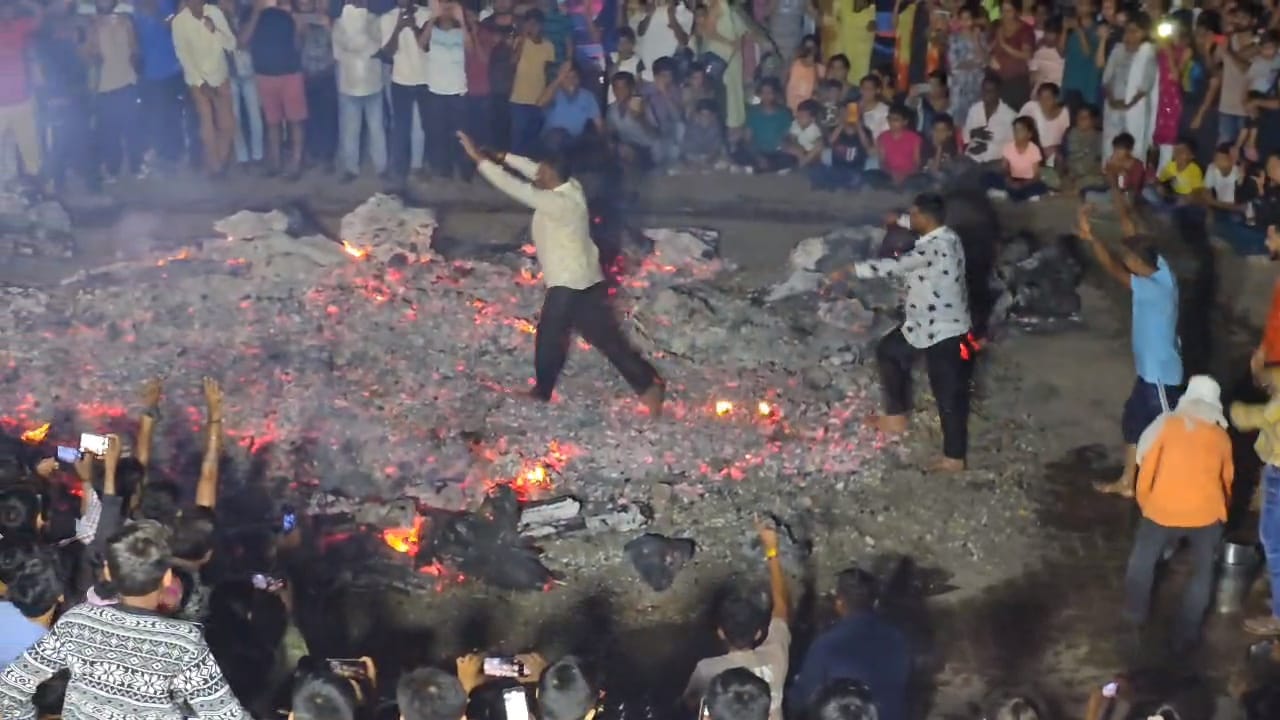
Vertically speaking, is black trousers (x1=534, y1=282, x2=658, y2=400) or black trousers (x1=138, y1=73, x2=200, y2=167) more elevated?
black trousers (x1=138, y1=73, x2=200, y2=167)

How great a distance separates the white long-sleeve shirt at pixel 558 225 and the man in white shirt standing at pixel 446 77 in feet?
14.8

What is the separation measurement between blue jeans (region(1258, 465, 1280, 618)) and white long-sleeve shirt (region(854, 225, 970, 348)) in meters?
1.98

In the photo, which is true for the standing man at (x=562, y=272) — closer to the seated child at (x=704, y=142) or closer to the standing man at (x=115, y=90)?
the seated child at (x=704, y=142)

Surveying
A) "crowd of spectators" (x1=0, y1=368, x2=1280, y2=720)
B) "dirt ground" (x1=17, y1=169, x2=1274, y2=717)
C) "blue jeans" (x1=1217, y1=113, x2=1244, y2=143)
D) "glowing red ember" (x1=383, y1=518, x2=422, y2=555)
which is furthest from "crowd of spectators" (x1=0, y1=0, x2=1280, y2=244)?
"crowd of spectators" (x1=0, y1=368, x2=1280, y2=720)

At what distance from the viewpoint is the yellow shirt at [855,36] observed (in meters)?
14.3

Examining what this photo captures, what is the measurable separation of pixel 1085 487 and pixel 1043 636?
170cm

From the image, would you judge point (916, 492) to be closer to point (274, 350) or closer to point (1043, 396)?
point (1043, 396)

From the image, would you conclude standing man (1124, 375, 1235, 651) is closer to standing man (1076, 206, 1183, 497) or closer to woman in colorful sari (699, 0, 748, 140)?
standing man (1076, 206, 1183, 497)

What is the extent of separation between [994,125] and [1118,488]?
5.77 m

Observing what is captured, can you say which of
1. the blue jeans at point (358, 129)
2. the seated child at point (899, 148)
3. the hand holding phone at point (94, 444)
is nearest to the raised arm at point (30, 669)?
the hand holding phone at point (94, 444)

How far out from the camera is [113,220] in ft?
41.2

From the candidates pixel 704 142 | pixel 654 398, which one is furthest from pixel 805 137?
pixel 654 398

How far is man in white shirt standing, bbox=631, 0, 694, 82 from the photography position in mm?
14305

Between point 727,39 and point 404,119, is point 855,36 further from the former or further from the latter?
point 404,119
